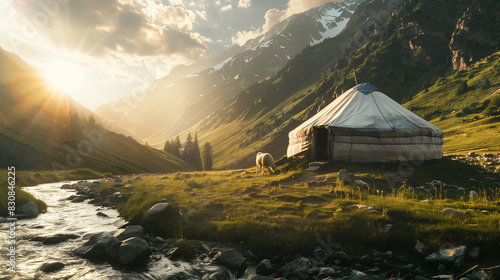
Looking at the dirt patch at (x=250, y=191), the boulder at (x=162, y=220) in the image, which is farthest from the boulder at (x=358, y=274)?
the dirt patch at (x=250, y=191)

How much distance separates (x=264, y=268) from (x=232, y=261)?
0.82m

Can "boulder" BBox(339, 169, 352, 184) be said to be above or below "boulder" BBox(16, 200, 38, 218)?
above

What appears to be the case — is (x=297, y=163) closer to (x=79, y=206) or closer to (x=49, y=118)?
(x=79, y=206)

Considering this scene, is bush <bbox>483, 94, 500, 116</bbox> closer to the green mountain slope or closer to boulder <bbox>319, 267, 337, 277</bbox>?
the green mountain slope

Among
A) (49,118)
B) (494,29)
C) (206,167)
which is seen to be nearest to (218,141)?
(206,167)

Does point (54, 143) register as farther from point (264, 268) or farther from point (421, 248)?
point (421, 248)

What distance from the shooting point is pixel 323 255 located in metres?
6.58

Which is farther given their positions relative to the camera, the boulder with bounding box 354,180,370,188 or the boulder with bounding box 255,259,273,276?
the boulder with bounding box 354,180,370,188

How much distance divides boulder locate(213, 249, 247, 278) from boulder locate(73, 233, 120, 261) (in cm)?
304

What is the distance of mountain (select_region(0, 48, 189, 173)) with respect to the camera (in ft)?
163

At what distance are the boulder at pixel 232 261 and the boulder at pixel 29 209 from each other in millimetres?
10328

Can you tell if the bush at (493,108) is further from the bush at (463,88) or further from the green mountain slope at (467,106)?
the bush at (463,88)

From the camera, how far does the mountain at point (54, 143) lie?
49562 millimetres

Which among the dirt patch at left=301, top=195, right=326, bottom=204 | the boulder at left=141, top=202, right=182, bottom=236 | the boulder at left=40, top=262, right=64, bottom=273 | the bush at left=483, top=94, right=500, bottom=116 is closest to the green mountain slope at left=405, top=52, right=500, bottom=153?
the bush at left=483, top=94, right=500, bottom=116
